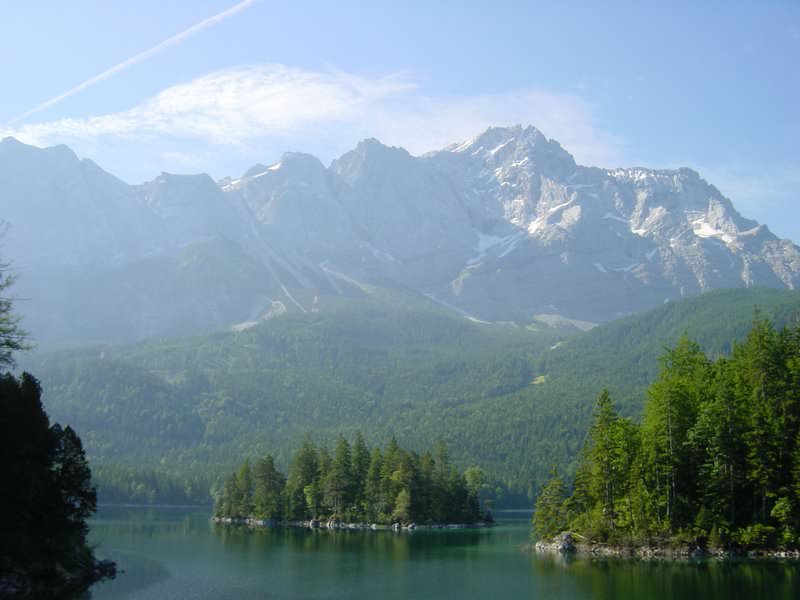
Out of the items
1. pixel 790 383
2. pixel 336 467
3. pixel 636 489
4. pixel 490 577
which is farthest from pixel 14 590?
pixel 336 467

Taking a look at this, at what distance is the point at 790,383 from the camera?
3091 inches

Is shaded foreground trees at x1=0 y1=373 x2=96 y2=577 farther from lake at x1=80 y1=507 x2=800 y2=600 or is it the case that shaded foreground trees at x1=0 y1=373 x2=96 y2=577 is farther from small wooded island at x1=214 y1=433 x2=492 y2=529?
small wooded island at x1=214 y1=433 x2=492 y2=529

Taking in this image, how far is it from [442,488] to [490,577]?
68.8m

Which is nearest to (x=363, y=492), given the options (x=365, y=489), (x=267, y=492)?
(x=365, y=489)

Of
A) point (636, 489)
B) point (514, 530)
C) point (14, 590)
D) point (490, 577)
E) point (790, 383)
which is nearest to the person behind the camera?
point (14, 590)

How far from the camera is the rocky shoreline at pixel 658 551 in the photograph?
74750 millimetres

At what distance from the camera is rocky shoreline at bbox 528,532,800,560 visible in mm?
74750

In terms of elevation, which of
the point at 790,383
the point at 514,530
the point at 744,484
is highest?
the point at 790,383

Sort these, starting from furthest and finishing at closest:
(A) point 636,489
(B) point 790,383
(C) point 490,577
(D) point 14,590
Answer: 1. (A) point 636,489
2. (B) point 790,383
3. (C) point 490,577
4. (D) point 14,590

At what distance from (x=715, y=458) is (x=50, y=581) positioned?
2255 inches

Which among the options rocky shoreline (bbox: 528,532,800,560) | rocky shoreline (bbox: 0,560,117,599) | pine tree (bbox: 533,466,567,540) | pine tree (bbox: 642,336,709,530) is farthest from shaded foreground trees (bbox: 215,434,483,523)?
rocky shoreline (bbox: 0,560,117,599)

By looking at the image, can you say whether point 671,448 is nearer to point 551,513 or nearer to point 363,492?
point 551,513

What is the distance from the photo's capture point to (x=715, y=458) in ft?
259

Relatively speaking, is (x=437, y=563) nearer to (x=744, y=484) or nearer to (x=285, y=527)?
(x=744, y=484)
